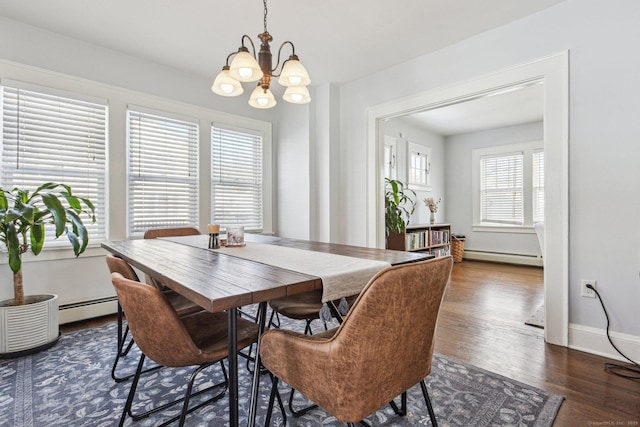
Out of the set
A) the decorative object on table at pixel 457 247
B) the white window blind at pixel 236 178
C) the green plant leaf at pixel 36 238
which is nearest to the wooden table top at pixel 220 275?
the green plant leaf at pixel 36 238

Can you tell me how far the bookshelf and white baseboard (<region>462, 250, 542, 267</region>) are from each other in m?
0.59

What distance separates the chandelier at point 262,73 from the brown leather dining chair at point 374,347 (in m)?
1.27

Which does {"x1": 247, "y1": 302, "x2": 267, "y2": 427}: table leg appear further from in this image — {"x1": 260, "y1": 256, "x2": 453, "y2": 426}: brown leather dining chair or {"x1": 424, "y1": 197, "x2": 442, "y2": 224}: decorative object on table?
{"x1": 424, "y1": 197, "x2": 442, "y2": 224}: decorative object on table

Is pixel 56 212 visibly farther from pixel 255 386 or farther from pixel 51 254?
pixel 255 386

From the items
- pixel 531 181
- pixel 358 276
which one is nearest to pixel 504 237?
pixel 531 181

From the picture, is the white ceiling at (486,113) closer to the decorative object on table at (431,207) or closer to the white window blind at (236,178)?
the decorative object on table at (431,207)

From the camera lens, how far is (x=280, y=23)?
→ 260 centimetres

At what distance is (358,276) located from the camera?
1.28m

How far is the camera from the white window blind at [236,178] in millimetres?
3871

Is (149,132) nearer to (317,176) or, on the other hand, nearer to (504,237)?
(317,176)

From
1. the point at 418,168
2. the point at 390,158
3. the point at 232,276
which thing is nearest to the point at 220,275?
the point at 232,276

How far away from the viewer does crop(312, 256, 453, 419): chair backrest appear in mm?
890

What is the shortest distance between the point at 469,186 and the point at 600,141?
14.3 ft

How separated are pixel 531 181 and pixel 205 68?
18.4ft
